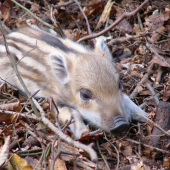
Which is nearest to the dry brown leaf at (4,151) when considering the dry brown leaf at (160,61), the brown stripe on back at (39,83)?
the brown stripe on back at (39,83)

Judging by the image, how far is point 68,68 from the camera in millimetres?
4027

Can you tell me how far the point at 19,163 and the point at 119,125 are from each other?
3.44 feet

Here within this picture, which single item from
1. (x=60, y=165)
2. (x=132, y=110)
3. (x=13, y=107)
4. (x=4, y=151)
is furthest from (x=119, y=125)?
(x=13, y=107)

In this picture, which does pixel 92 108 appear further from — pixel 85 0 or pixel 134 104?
pixel 85 0

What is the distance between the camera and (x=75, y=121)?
374 cm

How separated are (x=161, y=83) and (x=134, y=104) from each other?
64 cm

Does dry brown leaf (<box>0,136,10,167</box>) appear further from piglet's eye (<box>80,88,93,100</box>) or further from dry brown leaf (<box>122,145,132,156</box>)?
dry brown leaf (<box>122,145,132,156</box>)

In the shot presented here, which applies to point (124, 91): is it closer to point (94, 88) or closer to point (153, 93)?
point (153, 93)

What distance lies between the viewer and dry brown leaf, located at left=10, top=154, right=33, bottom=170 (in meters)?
3.09

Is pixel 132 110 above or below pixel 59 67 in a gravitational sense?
below

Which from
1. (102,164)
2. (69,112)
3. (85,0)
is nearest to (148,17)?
(85,0)

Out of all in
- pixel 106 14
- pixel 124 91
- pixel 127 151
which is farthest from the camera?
pixel 106 14

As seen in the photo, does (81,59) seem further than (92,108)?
Yes

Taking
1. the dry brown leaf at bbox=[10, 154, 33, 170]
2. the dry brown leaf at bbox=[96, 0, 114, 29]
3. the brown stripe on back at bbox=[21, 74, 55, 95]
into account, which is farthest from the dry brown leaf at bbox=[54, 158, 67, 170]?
the dry brown leaf at bbox=[96, 0, 114, 29]
